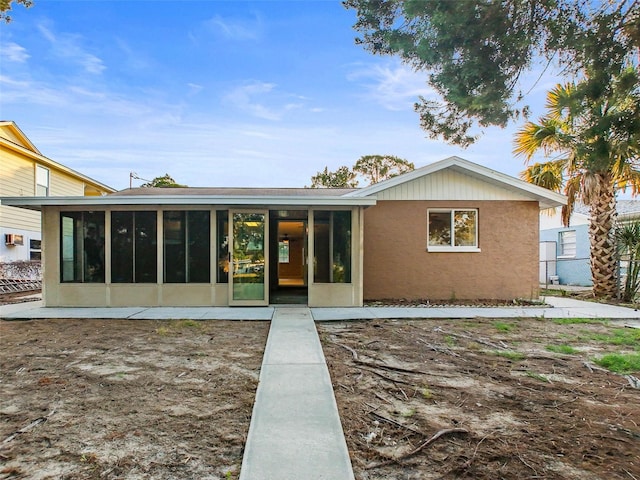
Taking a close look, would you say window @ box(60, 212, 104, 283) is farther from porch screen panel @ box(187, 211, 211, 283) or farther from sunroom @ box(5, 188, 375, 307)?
porch screen panel @ box(187, 211, 211, 283)

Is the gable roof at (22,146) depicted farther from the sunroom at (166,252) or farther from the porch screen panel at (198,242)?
the porch screen panel at (198,242)

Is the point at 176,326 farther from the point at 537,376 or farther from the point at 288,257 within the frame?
the point at 288,257

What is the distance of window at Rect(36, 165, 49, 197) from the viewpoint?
50.8ft

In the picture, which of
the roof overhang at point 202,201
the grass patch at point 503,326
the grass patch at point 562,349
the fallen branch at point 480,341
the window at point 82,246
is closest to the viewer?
the grass patch at point 562,349

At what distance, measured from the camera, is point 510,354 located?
5207 mm

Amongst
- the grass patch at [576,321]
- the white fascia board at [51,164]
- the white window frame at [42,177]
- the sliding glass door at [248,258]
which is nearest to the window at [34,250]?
the white window frame at [42,177]

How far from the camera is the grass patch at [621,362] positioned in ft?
15.0

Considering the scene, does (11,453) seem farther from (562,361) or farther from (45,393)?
(562,361)

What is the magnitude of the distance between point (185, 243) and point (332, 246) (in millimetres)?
3590

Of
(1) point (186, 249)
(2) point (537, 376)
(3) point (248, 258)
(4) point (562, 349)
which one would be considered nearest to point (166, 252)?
(1) point (186, 249)

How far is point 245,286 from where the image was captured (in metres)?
9.19

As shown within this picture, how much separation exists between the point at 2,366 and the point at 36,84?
40.2 feet

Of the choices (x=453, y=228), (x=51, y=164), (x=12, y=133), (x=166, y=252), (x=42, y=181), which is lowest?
(x=166, y=252)

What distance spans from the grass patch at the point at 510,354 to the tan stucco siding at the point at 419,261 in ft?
17.1
